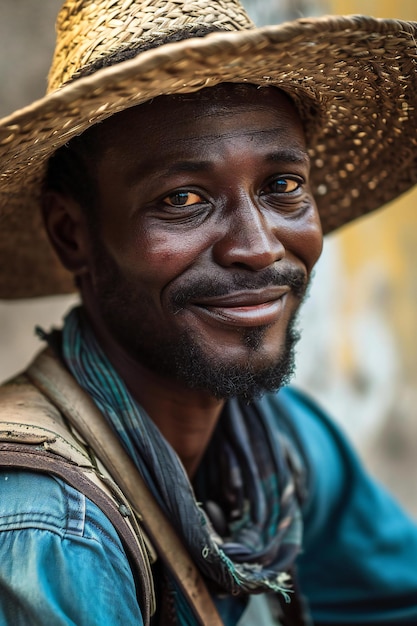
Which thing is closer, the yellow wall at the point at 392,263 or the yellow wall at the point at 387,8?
the yellow wall at the point at 387,8

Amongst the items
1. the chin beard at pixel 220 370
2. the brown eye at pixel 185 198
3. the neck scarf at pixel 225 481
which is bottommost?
the neck scarf at pixel 225 481

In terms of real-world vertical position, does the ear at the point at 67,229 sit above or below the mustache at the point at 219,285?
above

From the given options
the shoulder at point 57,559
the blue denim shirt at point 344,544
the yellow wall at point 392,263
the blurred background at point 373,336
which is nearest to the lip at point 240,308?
the shoulder at point 57,559

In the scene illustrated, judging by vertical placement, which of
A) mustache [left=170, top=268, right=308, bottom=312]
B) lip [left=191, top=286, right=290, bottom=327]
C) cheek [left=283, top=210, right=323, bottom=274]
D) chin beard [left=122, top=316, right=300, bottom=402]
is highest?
cheek [left=283, top=210, right=323, bottom=274]

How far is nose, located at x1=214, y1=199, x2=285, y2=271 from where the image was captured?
57.2 inches

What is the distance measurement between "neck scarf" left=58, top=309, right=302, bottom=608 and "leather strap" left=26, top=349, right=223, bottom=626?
0.02 metres

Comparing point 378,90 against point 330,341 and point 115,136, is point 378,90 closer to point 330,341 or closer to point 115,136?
point 115,136

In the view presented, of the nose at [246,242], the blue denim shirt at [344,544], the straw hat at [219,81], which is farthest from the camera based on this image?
the blue denim shirt at [344,544]

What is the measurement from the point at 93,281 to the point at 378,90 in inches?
28.0

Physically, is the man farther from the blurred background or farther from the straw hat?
the blurred background

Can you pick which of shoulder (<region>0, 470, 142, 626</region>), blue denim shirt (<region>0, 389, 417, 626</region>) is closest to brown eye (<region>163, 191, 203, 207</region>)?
shoulder (<region>0, 470, 142, 626</region>)

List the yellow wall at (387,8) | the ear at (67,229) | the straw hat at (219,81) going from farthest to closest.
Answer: the yellow wall at (387,8)
the ear at (67,229)
the straw hat at (219,81)

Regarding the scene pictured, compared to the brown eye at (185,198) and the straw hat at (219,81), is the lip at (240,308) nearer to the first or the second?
the brown eye at (185,198)

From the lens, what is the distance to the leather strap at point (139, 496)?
5.08 feet
